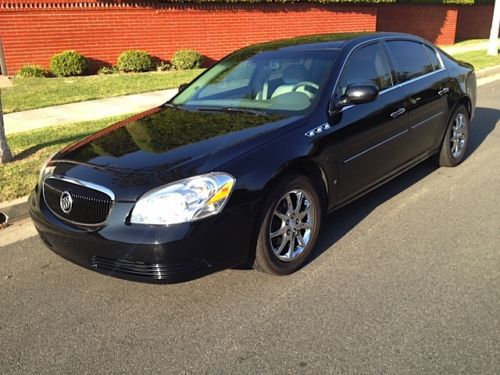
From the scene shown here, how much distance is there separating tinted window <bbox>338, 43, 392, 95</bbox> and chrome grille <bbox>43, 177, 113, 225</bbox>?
2077mm

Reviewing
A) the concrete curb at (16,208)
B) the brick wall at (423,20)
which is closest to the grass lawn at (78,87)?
the concrete curb at (16,208)

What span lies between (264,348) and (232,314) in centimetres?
40

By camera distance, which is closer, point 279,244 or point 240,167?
point 240,167

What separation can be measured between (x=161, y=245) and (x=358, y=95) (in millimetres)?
1925

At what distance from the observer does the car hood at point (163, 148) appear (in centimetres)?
319

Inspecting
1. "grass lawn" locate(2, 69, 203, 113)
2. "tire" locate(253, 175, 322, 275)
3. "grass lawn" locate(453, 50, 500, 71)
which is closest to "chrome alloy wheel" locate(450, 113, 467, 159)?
"tire" locate(253, 175, 322, 275)

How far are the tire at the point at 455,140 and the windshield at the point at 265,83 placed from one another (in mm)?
2125

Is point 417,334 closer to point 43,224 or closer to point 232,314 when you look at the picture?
point 232,314

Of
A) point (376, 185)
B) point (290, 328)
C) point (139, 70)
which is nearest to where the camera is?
point (290, 328)

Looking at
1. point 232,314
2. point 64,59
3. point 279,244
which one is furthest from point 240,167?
point 64,59

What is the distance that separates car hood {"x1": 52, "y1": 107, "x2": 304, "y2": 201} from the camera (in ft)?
10.5

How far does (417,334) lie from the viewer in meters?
2.95

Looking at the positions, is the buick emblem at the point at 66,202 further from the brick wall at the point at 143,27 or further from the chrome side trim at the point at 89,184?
the brick wall at the point at 143,27

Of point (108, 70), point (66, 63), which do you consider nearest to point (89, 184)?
point (66, 63)
